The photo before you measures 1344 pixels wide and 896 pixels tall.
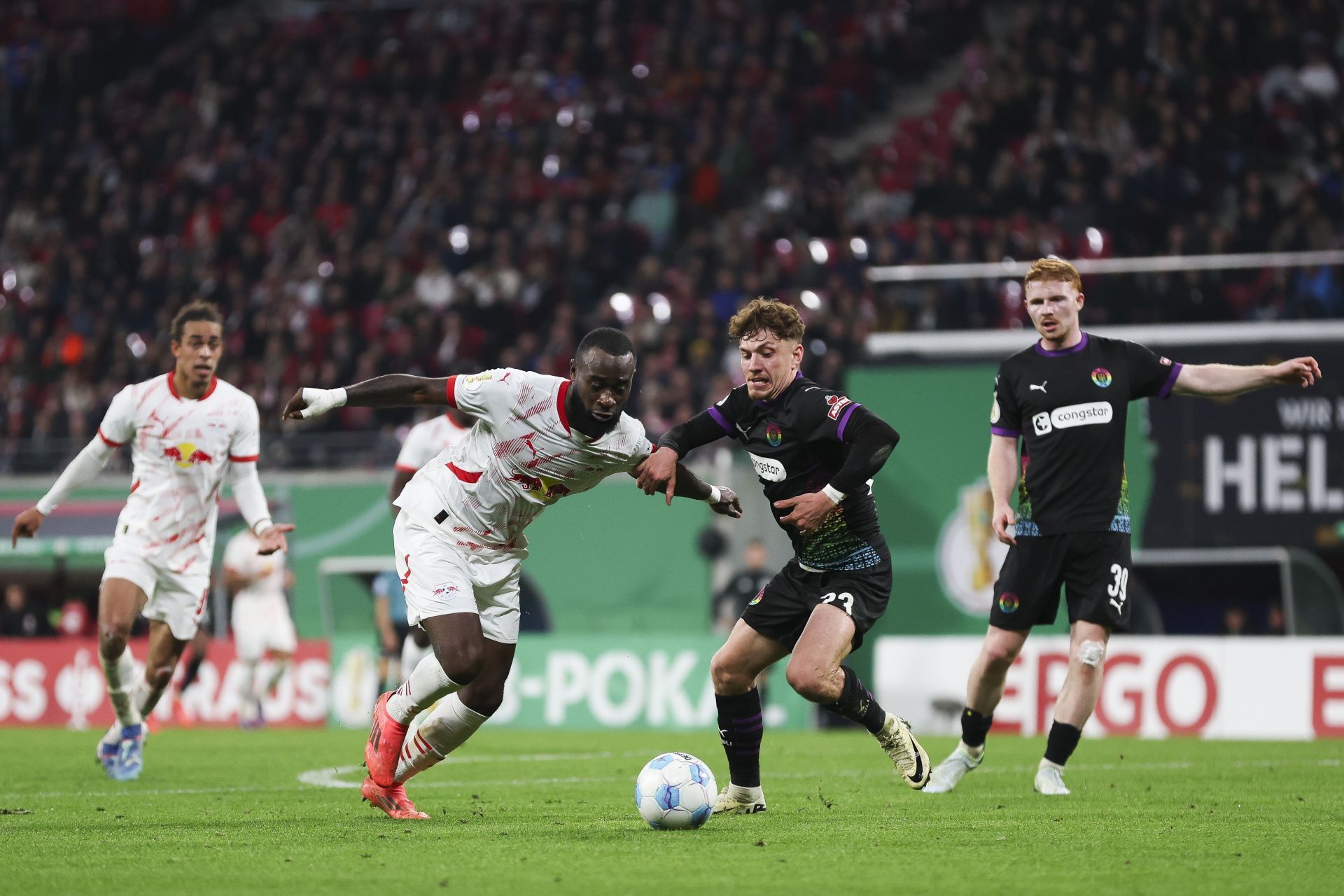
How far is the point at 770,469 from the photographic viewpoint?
780cm

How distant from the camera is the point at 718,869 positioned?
5688 millimetres

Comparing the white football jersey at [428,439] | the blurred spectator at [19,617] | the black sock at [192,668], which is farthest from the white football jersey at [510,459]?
the blurred spectator at [19,617]

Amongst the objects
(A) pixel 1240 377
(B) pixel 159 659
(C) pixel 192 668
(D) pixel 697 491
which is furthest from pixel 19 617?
(A) pixel 1240 377

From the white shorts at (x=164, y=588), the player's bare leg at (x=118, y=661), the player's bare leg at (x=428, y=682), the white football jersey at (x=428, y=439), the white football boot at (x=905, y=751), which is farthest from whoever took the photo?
the white football jersey at (x=428, y=439)

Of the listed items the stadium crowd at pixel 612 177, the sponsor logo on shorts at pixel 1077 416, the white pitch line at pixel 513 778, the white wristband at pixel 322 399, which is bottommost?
the white pitch line at pixel 513 778

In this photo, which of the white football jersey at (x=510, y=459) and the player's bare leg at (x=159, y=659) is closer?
the white football jersey at (x=510, y=459)

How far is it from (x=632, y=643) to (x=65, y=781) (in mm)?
8751

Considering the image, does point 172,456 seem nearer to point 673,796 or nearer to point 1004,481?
point 673,796

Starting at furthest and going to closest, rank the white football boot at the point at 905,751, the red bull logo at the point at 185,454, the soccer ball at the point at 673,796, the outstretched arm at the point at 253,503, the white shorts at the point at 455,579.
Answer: the red bull logo at the point at 185,454
the outstretched arm at the point at 253,503
the white football boot at the point at 905,751
the white shorts at the point at 455,579
the soccer ball at the point at 673,796

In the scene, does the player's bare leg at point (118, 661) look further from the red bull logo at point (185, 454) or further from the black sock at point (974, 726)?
the black sock at point (974, 726)

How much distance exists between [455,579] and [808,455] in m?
1.66

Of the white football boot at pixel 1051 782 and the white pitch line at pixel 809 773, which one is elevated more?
the white football boot at pixel 1051 782

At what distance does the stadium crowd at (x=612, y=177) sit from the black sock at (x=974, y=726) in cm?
828

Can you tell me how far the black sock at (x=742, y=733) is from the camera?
7.71 metres
